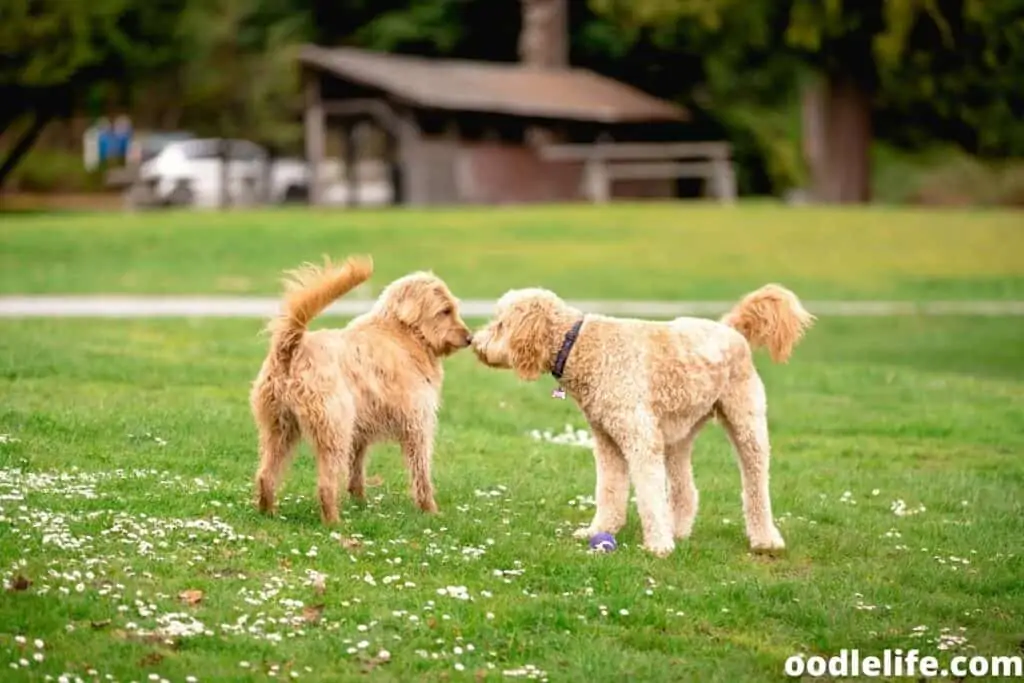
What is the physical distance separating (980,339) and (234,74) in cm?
4659

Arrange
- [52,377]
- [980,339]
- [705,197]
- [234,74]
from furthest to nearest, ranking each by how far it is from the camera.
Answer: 1. [234,74]
2. [705,197]
3. [980,339]
4. [52,377]

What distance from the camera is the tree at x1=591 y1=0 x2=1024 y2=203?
38.5m

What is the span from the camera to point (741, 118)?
52.9 meters

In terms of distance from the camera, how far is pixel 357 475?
1030cm

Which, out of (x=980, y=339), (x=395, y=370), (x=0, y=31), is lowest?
(x=980, y=339)

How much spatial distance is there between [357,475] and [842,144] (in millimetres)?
35117

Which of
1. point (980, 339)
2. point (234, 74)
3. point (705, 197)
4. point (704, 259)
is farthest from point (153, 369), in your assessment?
point (234, 74)

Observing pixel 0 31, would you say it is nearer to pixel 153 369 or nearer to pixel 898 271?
pixel 898 271

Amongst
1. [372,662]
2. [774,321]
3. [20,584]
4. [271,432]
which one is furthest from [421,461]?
[20,584]

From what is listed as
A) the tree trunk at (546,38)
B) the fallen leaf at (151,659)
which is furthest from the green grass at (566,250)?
the fallen leaf at (151,659)

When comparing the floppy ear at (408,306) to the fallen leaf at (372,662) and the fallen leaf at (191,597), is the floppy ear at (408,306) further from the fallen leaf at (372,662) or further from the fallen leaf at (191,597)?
the fallen leaf at (372,662)

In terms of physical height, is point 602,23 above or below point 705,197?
above

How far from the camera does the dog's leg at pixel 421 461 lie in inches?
392

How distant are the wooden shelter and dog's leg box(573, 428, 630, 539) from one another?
3255 cm
